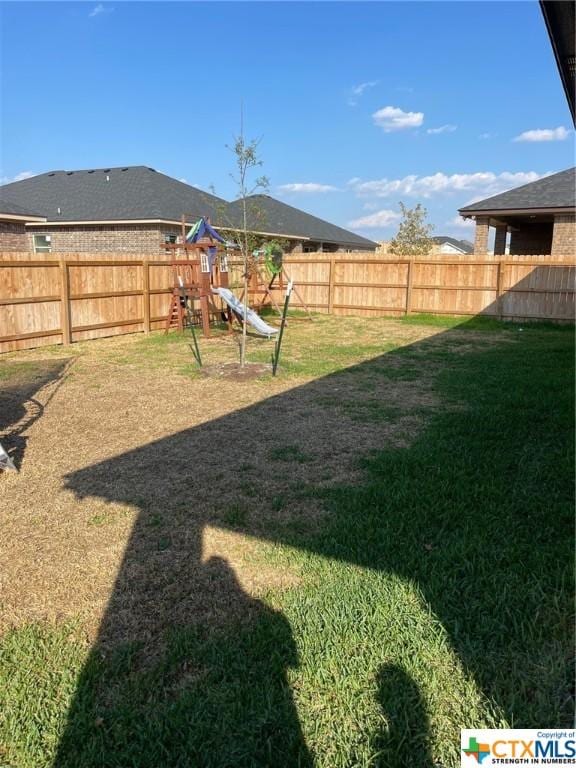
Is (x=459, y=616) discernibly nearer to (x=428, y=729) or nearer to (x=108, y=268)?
(x=428, y=729)

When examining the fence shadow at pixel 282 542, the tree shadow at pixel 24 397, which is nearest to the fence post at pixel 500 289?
the fence shadow at pixel 282 542

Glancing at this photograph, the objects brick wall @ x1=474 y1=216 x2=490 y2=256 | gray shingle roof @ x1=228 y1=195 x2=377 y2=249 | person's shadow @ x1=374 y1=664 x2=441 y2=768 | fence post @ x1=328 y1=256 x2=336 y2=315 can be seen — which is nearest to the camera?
person's shadow @ x1=374 y1=664 x2=441 y2=768

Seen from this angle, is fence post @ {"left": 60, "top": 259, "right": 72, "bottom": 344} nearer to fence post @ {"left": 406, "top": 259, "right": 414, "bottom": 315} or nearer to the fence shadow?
the fence shadow

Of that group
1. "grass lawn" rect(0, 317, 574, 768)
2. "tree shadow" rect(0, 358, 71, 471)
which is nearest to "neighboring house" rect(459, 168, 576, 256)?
"grass lawn" rect(0, 317, 574, 768)

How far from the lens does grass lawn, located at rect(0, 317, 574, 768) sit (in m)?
2.03

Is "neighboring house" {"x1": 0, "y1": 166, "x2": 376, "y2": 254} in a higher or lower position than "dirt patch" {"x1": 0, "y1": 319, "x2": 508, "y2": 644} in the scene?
higher

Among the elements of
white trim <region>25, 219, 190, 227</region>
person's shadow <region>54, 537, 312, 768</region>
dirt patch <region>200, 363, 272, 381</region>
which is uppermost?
white trim <region>25, 219, 190, 227</region>

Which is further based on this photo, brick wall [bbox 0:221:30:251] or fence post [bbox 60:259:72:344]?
brick wall [bbox 0:221:30:251]

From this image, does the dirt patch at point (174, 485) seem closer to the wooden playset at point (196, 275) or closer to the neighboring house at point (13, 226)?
the wooden playset at point (196, 275)

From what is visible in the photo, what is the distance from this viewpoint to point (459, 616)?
8.44ft

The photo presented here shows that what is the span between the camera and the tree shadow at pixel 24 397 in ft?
17.7

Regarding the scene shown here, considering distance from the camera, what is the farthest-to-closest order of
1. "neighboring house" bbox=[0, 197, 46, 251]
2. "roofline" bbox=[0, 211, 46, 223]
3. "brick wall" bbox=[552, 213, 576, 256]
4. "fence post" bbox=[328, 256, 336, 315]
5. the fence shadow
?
1. "fence post" bbox=[328, 256, 336, 315]
2. "brick wall" bbox=[552, 213, 576, 256]
3. "neighboring house" bbox=[0, 197, 46, 251]
4. "roofline" bbox=[0, 211, 46, 223]
5. the fence shadow

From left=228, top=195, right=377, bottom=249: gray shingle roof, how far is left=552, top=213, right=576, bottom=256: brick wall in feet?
39.4

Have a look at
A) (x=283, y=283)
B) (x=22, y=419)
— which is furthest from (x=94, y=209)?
(x=22, y=419)
